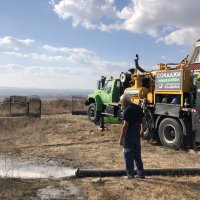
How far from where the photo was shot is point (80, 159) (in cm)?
1134

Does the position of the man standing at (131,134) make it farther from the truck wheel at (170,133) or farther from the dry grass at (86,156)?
the truck wheel at (170,133)

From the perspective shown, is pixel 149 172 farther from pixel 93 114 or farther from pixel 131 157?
pixel 93 114

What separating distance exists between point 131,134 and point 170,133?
5.79 m

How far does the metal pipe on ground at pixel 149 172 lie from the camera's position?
8.86 m

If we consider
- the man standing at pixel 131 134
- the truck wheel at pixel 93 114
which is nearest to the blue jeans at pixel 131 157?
the man standing at pixel 131 134

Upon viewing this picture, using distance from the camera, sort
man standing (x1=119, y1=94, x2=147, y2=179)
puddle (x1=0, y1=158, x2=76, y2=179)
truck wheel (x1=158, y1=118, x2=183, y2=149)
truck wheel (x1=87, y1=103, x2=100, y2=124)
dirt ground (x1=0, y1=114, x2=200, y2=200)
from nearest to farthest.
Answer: dirt ground (x1=0, y1=114, x2=200, y2=200) < man standing (x1=119, y1=94, x2=147, y2=179) < puddle (x1=0, y1=158, x2=76, y2=179) < truck wheel (x1=158, y1=118, x2=183, y2=149) < truck wheel (x1=87, y1=103, x2=100, y2=124)

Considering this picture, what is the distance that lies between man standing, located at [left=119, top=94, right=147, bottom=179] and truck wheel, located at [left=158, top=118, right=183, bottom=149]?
16.6 feet

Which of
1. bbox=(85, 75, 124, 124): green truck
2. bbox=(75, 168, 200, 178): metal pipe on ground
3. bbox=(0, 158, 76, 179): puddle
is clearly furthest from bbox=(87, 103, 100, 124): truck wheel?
bbox=(75, 168, 200, 178): metal pipe on ground

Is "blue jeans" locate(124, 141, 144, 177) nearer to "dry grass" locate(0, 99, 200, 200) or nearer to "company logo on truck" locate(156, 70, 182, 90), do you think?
"dry grass" locate(0, 99, 200, 200)

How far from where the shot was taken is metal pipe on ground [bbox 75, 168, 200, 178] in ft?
29.1

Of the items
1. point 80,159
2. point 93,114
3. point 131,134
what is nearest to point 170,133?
point 80,159

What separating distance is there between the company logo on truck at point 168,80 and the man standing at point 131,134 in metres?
5.23

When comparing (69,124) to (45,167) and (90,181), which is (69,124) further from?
(90,181)

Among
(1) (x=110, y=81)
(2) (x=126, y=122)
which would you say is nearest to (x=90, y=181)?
(2) (x=126, y=122)
